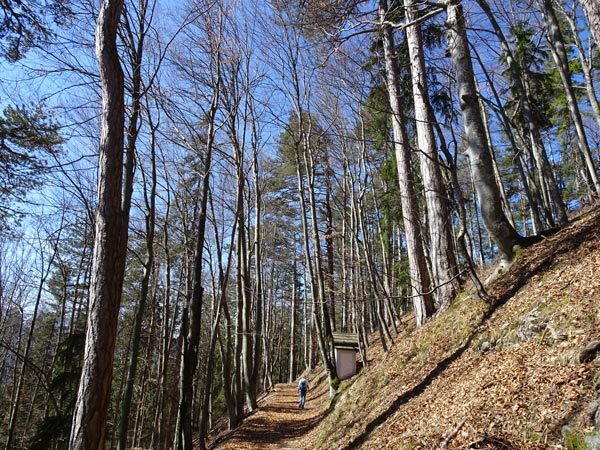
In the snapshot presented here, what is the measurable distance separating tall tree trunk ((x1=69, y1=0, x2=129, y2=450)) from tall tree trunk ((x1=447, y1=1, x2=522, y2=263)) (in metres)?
4.71

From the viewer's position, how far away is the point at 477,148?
17.7ft

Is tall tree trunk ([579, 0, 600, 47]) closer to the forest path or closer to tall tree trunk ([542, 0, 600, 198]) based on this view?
tall tree trunk ([542, 0, 600, 198])

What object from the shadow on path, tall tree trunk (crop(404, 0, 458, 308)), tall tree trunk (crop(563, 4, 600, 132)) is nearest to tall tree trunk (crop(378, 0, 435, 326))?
tall tree trunk (crop(404, 0, 458, 308))

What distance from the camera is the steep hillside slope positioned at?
273 cm

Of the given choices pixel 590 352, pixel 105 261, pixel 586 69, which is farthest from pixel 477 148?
pixel 586 69

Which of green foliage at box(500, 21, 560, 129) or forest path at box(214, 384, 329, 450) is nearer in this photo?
forest path at box(214, 384, 329, 450)

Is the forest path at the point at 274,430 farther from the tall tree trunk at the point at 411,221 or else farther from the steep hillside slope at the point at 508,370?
the tall tree trunk at the point at 411,221

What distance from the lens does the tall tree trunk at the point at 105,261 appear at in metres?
3.79

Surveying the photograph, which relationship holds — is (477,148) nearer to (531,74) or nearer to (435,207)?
(435,207)

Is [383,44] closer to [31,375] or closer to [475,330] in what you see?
[475,330]

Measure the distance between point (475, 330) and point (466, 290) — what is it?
158 centimetres

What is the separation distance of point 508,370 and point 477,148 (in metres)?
3.16

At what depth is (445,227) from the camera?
6.95 m

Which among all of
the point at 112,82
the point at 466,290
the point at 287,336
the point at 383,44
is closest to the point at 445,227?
the point at 466,290
